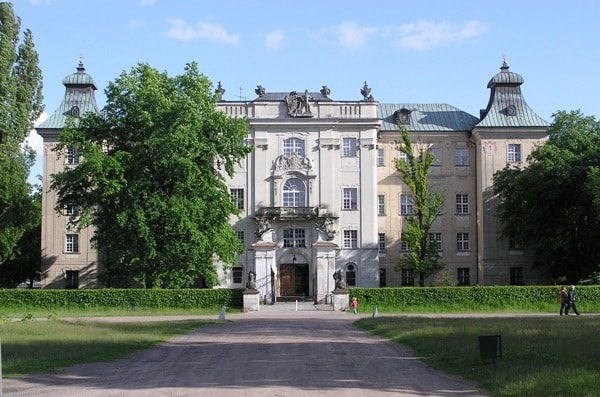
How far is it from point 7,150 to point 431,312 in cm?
2445

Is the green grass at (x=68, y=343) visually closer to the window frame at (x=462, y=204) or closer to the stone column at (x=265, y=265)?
the stone column at (x=265, y=265)

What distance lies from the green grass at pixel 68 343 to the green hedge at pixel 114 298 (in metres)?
15.3

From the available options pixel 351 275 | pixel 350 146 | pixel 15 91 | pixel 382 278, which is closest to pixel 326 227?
pixel 351 275

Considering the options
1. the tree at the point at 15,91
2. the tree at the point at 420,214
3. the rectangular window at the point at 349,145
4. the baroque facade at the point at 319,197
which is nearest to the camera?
the tree at the point at 15,91

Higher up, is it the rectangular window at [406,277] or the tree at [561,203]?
the tree at [561,203]

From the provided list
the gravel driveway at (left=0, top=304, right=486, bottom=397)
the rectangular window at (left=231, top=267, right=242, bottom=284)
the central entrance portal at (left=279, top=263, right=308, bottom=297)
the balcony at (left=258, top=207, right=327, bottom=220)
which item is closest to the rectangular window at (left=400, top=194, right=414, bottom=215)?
the balcony at (left=258, top=207, right=327, bottom=220)

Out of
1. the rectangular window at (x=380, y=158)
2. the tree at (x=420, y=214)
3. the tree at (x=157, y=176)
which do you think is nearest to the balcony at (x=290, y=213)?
the tree at (x=420, y=214)

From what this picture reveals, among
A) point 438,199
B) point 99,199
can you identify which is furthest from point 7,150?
point 438,199

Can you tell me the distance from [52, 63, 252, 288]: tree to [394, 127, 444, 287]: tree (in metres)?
16.0

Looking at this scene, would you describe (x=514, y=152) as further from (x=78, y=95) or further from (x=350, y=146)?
(x=78, y=95)

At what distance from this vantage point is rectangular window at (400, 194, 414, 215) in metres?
70.2

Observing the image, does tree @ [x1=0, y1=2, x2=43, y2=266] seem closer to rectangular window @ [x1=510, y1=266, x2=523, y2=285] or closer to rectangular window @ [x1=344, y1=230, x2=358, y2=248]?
rectangular window @ [x1=344, y1=230, x2=358, y2=248]

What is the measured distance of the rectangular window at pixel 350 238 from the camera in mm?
66500

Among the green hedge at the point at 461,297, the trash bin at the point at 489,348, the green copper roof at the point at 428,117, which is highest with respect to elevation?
the green copper roof at the point at 428,117
